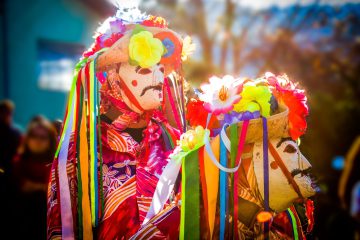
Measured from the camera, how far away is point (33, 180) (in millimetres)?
4188

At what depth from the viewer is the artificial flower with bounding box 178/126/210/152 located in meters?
1.89

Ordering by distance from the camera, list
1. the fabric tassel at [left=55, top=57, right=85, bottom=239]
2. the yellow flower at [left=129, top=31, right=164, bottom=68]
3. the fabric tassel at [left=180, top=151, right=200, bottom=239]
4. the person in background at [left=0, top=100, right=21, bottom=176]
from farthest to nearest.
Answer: the person in background at [left=0, top=100, right=21, bottom=176], the yellow flower at [left=129, top=31, right=164, bottom=68], the fabric tassel at [left=55, top=57, right=85, bottom=239], the fabric tassel at [left=180, top=151, right=200, bottom=239]

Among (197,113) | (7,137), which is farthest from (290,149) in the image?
(7,137)

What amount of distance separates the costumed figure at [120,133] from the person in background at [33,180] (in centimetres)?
189

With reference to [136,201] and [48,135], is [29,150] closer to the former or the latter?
[48,135]

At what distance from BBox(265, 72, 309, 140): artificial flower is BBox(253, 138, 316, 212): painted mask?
8cm

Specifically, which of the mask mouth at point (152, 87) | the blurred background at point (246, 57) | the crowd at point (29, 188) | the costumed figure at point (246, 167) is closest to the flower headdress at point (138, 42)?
the mask mouth at point (152, 87)

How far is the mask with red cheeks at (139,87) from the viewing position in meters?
2.31

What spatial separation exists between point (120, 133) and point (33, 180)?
2254 mm

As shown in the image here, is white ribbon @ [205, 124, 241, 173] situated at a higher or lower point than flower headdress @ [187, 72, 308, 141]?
lower

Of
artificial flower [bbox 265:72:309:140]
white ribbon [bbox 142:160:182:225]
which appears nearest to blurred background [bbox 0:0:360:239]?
artificial flower [bbox 265:72:309:140]

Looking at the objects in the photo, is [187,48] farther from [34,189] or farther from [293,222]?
[34,189]

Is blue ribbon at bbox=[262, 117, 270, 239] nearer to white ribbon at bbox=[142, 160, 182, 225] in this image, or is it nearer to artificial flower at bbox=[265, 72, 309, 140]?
artificial flower at bbox=[265, 72, 309, 140]

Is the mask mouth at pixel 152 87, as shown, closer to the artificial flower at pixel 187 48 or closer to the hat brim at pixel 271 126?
the artificial flower at pixel 187 48
